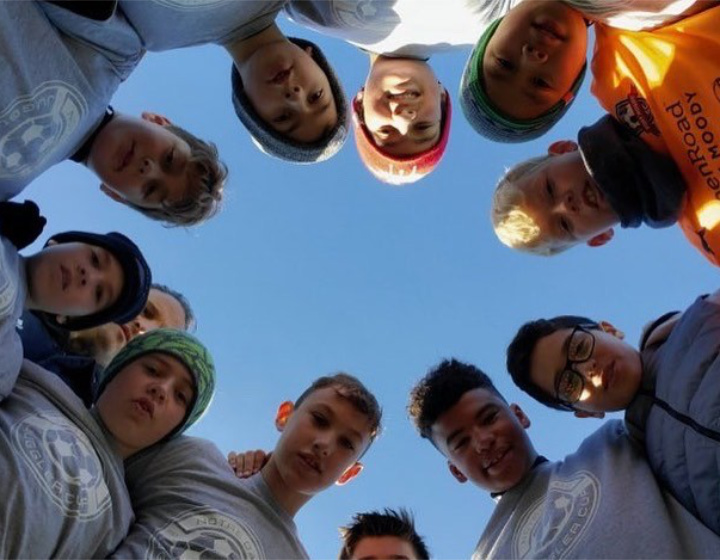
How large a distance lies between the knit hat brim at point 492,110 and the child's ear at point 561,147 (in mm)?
89

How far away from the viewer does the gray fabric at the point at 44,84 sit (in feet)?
7.47

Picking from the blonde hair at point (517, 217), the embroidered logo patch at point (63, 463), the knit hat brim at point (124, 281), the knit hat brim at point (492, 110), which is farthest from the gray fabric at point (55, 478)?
the knit hat brim at point (492, 110)

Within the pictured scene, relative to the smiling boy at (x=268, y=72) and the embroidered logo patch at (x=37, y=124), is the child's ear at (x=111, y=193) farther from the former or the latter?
the smiling boy at (x=268, y=72)

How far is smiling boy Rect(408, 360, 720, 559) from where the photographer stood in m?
2.04

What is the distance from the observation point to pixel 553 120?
3336mm

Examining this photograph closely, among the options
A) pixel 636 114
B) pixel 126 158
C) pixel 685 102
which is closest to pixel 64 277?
pixel 126 158

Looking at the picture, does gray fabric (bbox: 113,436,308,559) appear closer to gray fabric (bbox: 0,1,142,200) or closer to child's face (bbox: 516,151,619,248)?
gray fabric (bbox: 0,1,142,200)

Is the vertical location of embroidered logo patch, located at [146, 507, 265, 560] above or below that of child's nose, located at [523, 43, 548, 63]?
below

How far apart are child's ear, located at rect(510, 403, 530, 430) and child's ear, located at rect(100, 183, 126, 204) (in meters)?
1.98

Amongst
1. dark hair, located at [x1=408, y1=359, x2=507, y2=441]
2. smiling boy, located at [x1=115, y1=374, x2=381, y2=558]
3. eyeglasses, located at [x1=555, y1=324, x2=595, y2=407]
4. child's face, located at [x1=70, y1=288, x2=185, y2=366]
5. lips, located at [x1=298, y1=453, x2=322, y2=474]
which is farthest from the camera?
child's face, located at [x1=70, y1=288, x2=185, y2=366]

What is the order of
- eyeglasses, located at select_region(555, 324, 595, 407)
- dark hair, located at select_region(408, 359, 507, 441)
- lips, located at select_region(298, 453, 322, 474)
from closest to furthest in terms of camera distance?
eyeglasses, located at select_region(555, 324, 595, 407), lips, located at select_region(298, 453, 322, 474), dark hair, located at select_region(408, 359, 507, 441)

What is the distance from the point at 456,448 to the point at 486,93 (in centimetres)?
161

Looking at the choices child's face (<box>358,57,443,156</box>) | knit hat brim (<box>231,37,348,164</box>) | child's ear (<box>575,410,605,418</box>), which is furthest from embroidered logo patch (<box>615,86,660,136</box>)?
knit hat brim (<box>231,37,348,164</box>)

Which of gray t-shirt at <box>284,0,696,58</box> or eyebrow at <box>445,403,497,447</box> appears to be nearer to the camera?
eyebrow at <box>445,403,497,447</box>
